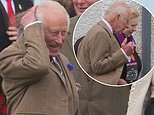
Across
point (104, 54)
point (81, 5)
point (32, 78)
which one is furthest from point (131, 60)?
point (32, 78)

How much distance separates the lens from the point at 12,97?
2361mm

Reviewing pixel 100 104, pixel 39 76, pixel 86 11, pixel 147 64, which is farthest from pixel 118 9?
pixel 39 76

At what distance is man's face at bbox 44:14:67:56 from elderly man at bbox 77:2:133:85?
1.59 feet

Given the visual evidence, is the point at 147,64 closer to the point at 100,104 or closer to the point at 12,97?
the point at 100,104

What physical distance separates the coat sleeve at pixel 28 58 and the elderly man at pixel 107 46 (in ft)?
2.03

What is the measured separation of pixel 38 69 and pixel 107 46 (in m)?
0.75

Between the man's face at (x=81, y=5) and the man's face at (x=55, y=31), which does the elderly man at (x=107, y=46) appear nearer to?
the man's face at (x=81, y=5)

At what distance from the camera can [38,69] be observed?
7.48 feet

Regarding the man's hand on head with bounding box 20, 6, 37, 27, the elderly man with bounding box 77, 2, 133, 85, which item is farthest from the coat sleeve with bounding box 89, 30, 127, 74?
the man's hand on head with bounding box 20, 6, 37, 27

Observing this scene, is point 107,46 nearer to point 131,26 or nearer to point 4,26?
point 131,26

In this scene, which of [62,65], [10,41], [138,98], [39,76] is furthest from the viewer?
[138,98]

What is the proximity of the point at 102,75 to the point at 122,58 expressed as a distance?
Result: 152 millimetres

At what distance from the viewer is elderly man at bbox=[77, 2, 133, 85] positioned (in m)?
2.92

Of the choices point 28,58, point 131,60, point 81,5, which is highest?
point 28,58
